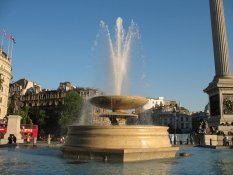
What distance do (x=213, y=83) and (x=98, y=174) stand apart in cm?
3074

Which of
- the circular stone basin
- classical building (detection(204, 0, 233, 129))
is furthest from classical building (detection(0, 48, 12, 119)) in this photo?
the circular stone basin

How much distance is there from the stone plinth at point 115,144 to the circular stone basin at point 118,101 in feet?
6.48

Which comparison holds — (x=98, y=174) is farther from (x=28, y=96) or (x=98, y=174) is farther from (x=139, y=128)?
(x=28, y=96)

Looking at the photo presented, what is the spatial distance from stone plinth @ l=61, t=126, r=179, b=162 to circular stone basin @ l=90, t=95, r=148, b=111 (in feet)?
6.48

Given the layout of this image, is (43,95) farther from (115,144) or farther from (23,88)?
(115,144)

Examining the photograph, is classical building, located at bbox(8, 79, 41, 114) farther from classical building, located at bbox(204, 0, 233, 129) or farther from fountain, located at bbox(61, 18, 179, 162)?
fountain, located at bbox(61, 18, 179, 162)

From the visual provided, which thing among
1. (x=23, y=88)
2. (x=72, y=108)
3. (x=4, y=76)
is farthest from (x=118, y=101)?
(x=23, y=88)

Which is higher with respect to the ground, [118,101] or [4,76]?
[4,76]

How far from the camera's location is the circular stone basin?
13.9 meters

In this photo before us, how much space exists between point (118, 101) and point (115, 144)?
276cm

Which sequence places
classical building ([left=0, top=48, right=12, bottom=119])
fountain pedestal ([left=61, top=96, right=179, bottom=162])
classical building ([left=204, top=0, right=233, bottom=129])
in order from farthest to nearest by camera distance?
classical building ([left=0, top=48, right=12, bottom=119]), classical building ([left=204, top=0, right=233, bottom=129]), fountain pedestal ([left=61, top=96, right=179, bottom=162])

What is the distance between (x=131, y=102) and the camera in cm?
1427

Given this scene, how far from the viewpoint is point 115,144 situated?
39.0 ft

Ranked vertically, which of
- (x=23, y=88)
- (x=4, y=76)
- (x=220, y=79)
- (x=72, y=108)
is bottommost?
(x=72, y=108)
